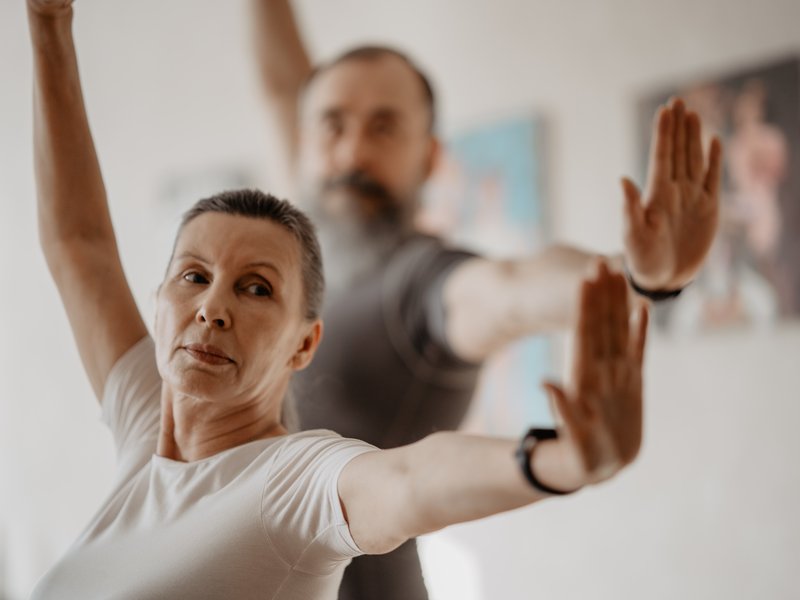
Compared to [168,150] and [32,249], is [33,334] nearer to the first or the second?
[32,249]

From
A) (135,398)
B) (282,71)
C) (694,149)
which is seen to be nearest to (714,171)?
(694,149)

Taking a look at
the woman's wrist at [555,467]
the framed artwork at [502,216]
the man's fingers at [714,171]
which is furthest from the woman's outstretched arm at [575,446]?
the framed artwork at [502,216]

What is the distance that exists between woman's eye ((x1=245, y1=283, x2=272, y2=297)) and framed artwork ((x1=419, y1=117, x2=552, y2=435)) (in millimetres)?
1184

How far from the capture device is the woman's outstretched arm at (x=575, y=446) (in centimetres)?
29

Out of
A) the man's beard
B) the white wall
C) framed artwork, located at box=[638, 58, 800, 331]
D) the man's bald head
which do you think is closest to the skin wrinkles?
the man's beard

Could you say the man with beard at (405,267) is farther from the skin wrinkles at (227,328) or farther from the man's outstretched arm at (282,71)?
the man's outstretched arm at (282,71)

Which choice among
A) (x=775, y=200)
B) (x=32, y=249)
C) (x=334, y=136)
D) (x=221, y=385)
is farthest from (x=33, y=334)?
(x=775, y=200)

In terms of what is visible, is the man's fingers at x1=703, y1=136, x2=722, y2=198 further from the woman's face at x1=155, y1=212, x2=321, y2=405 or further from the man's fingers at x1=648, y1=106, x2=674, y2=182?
A: the woman's face at x1=155, y1=212, x2=321, y2=405

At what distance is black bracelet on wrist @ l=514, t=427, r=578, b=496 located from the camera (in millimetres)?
297

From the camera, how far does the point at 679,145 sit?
0.49m

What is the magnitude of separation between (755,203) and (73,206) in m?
1.17

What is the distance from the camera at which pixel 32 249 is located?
2.94ft

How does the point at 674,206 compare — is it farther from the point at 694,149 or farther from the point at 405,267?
the point at 405,267

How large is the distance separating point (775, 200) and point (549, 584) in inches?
28.6
